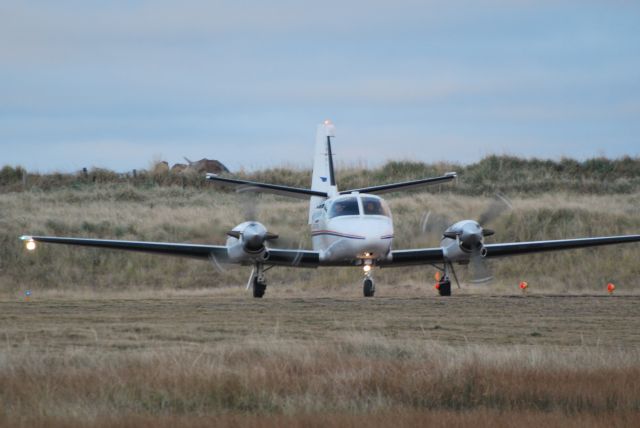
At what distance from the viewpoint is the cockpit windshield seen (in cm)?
2891

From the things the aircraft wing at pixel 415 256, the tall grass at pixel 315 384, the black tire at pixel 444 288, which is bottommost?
the black tire at pixel 444 288

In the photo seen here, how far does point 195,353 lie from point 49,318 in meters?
6.95

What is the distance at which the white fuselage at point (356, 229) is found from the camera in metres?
28.2

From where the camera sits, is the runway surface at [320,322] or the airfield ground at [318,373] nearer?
the airfield ground at [318,373]

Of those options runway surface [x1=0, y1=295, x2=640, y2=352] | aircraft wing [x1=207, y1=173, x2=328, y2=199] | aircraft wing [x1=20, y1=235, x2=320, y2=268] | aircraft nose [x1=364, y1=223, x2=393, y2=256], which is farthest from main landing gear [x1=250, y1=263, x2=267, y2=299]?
runway surface [x1=0, y1=295, x2=640, y2=352]

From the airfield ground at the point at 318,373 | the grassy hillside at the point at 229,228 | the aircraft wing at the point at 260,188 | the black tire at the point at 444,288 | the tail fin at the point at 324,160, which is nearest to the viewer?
the airfield ground at the point at 318,373

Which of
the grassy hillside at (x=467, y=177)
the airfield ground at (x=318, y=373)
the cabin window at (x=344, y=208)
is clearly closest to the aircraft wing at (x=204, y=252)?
the cabin window at (x=344, y=208)

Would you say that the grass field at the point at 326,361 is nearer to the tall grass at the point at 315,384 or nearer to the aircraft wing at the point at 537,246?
the tall grass at the point at 315,384

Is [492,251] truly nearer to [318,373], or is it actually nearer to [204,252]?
[204,252]

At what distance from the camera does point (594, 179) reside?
61.6m

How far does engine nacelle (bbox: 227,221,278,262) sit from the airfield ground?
9256mm

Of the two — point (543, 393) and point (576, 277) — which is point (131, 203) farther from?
point (543, 393)

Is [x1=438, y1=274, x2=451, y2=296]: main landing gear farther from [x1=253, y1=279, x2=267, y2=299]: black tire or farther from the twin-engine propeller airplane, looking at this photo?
[x1=253, y1=279, x2=267, y2=299]: black tire

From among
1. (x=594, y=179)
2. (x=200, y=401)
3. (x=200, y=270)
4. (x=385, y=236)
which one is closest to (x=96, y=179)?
(x=200, y=270)
